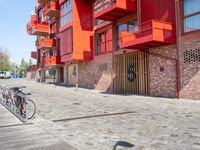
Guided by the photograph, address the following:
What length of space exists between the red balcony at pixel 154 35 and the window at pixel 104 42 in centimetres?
599

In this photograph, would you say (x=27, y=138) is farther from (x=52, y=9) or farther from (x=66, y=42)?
(x=52, y=9)

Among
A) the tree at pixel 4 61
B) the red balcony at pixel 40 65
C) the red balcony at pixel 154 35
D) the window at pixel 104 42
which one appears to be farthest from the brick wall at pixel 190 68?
the tree at pixel 4 61

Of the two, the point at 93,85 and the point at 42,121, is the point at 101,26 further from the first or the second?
the point at 42,121

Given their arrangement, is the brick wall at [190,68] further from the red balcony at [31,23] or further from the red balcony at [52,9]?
the red balcony at [31,23]

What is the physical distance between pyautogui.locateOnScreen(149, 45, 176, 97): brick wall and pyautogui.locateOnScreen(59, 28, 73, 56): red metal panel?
11.6 meters

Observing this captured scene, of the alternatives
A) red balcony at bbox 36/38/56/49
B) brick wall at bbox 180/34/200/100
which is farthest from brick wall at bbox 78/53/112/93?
red balcony at bbox 36/38/56/49

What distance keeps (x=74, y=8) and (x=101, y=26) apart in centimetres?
445

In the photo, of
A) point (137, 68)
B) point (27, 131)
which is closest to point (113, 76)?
point (137, 68)

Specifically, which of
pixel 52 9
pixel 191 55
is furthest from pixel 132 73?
pixel 52 9

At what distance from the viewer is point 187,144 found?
19.8 feet

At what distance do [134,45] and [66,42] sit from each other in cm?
1276

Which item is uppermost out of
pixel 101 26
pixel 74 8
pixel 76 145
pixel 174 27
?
pixel 74 8

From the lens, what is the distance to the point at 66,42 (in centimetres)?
2894

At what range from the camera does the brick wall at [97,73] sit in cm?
2382
